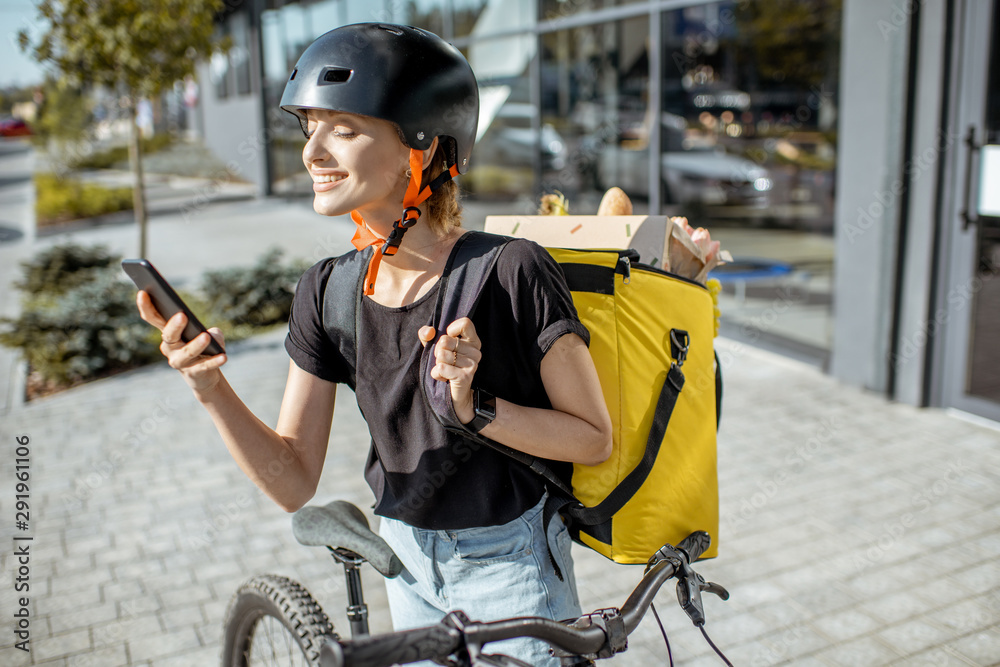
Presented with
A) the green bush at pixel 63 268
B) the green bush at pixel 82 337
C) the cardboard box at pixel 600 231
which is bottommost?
the green bush at pixel 82 337

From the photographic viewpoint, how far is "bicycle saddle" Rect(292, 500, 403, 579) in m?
1.83

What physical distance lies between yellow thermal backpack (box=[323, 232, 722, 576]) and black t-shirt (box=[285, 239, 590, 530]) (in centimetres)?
4

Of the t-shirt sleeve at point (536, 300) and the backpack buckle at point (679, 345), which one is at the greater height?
the t-shirt sleeve at point (536, 300)

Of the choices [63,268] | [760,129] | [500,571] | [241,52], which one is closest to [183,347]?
[500,571]

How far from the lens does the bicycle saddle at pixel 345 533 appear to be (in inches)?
72.0

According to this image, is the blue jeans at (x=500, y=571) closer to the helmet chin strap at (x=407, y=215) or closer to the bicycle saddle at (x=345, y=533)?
the bicycle saddle at (x=345, y=533)

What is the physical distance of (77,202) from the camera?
1955 centimetres

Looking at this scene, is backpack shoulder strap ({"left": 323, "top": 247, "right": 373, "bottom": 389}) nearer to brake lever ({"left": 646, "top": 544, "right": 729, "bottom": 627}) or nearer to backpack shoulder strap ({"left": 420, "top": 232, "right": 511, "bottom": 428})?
backpack shoulder strap ({"left": 420, "top": 232, "right": 511, "bottom": 428})

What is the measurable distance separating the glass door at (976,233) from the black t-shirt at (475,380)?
466cm

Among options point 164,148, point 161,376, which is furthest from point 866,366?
point 164,148

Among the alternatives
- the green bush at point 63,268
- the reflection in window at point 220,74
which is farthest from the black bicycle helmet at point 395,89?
the reflection in window at point 220,74

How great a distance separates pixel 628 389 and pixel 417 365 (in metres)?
0.41

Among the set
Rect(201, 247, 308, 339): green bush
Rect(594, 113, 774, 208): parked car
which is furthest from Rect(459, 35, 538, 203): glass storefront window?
Rect(201, 247, 308, 339): green bush

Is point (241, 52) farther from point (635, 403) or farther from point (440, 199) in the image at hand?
point (635, 403)
